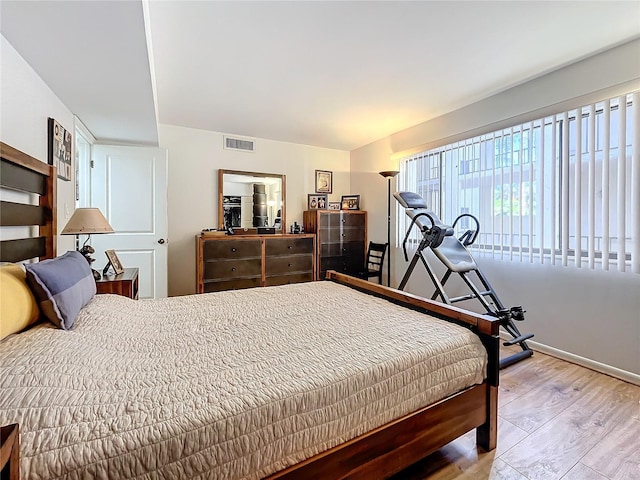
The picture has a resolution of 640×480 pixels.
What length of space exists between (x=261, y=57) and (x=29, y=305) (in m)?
2.13

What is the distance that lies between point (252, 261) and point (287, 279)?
1.89 ft

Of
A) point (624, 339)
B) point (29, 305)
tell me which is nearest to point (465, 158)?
point (624, 339)

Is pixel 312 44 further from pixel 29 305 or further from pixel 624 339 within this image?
pixel 624 339

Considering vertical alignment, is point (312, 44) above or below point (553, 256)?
above

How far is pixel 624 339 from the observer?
223cm

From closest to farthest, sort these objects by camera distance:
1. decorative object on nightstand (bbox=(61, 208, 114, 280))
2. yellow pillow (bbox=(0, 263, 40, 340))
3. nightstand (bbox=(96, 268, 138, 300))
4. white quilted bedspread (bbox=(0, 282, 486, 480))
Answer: white quilted bedspread (bbox=(0, 282, 486, 480))
yellow pillow (bbox=(0, 263, 40, 340))
decorative object on nightstand (bbox=(61, 208, 114, 280))
nightstand (bbox=(96, 268, 138, 300))

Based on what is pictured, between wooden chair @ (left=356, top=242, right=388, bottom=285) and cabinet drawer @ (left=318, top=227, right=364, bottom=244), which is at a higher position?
cabinet drawer @ (left=318, top=227, right=364, bottom=244)

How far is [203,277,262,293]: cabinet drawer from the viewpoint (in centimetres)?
374

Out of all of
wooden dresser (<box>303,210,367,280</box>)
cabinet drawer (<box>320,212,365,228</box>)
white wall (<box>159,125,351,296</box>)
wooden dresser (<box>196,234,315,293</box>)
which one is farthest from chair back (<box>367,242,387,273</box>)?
white wall (<box>159,125,351,296</box>)

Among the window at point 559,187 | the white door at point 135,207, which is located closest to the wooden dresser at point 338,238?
the window at point 559,187

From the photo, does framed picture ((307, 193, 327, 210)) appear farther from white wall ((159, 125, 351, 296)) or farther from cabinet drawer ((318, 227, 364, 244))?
white wall ((159, 125, 351, 296))

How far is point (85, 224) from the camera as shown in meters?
2.31

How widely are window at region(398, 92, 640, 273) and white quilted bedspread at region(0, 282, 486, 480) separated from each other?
5.58 ft

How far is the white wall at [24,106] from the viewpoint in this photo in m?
1.59
